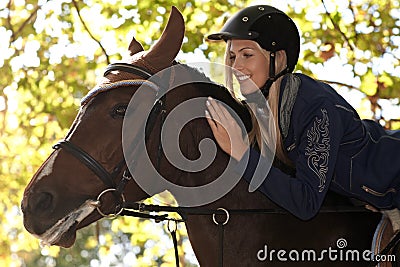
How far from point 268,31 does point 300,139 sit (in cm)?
61

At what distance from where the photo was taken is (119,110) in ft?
9.77

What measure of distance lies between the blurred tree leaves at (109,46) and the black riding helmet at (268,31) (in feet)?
11.6

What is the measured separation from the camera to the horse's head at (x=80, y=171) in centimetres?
292

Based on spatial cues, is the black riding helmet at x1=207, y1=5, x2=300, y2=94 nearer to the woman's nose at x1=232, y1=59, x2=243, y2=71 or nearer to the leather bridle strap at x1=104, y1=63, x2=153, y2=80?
the woman's nose at x1=232, y1=59, x2=243, y2=71

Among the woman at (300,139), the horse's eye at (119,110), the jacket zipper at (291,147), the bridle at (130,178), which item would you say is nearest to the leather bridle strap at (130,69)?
the bridle at (130,178)

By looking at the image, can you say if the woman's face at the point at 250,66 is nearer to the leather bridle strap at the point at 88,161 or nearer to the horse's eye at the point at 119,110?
the horse's eye at the point at 119,110

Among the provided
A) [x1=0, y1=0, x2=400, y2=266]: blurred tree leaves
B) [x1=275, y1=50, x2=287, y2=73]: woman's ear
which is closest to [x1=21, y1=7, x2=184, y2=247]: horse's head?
[x1=275, y1=50, x2=287, y2=73]: woman's ear

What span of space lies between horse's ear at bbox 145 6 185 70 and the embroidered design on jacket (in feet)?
2.26

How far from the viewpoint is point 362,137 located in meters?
3.04

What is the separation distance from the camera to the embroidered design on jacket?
2.85 meters

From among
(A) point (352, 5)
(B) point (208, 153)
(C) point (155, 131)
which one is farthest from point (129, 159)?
(A) point (352, 5)

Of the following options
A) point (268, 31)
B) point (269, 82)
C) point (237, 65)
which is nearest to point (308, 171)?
point (269, 82)

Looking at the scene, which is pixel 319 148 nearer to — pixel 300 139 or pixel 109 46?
pixel 300 139

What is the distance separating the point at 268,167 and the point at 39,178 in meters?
0.94
